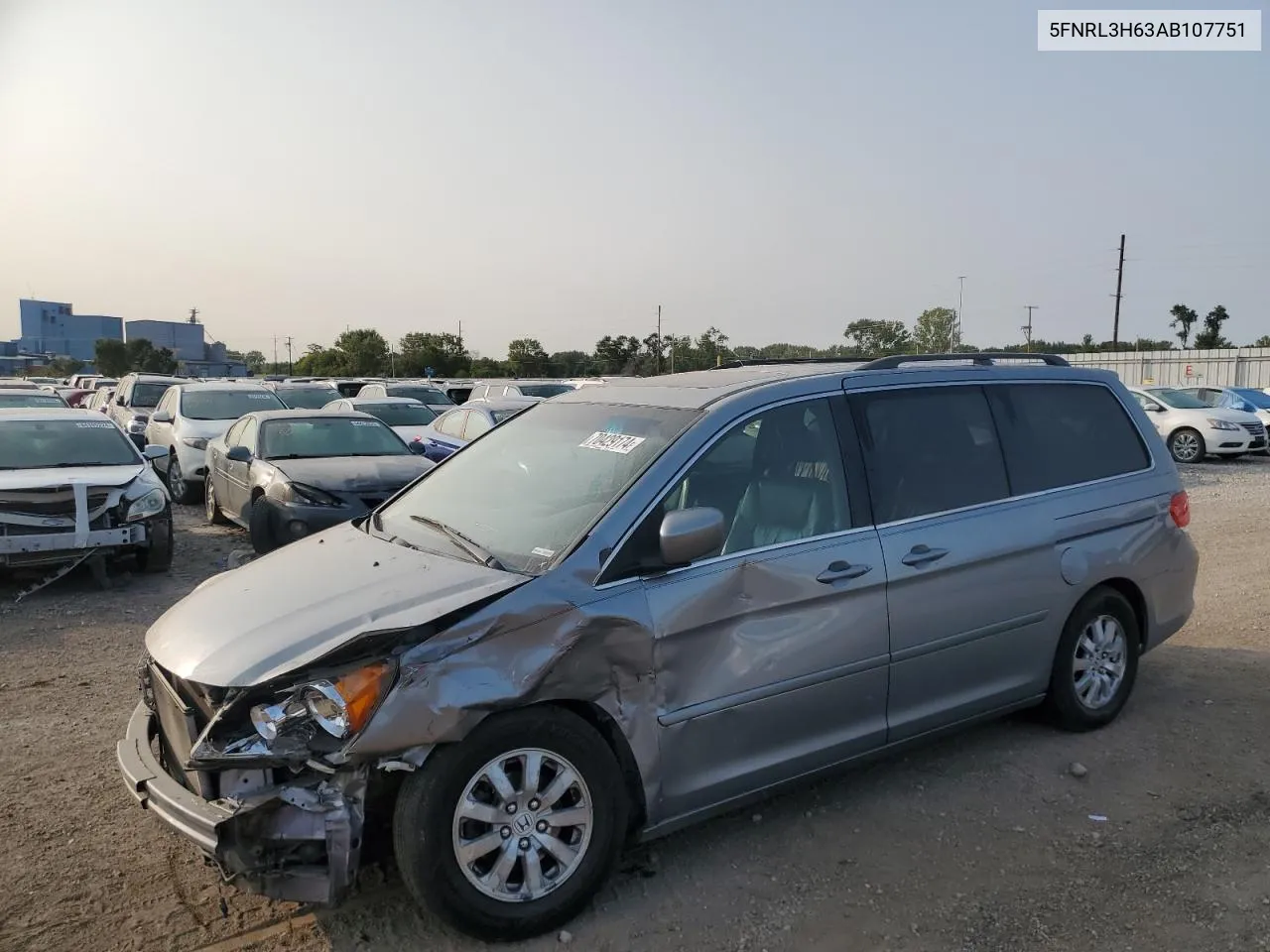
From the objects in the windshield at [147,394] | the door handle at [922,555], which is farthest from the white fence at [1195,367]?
the door handle at [922,555]

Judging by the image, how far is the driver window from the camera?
3635mm

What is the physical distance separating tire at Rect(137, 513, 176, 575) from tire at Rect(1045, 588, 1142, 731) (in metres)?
7.26

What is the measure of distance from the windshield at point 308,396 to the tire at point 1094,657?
15.0 m

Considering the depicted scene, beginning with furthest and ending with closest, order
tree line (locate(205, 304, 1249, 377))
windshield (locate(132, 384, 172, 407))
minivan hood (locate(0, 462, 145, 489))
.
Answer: tree line (locate(205, 304, 1249, 377)), windshield (locate(132, 384, 172, 407)), minivan hood (locate(0, 462, 145, 489))

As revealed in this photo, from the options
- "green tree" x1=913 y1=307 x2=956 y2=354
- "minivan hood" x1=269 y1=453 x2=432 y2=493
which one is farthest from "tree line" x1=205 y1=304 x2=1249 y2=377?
"minivan hood" x1=269 y1=453 x2=432 y2=493

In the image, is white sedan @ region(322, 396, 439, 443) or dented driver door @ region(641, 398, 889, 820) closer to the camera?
dented driver door @ region(641, 398, 889, 820)

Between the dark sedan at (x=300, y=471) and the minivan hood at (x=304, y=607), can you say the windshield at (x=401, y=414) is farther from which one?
the minivan hood at (x=304, y=607)

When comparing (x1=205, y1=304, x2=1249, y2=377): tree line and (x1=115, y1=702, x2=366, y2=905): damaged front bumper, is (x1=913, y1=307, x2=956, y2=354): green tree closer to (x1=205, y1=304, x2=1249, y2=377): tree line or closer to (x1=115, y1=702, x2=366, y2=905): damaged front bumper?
(x1=205, y1=304, x2=1249, y2=377): tree line

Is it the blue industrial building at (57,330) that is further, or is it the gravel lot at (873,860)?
the blue industrial building at (57,330)

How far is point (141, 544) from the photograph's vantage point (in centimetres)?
827

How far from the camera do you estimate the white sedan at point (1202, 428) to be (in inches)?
766

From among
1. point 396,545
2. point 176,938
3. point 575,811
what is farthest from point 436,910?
point 396,545

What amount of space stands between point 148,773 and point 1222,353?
147 feet

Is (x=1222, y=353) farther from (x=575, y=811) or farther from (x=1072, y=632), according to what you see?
(x=575, y=811)
